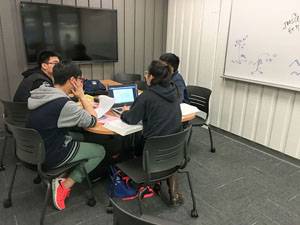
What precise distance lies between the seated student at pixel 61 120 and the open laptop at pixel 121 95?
0.41 m

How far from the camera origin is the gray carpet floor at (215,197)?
195 centimetres

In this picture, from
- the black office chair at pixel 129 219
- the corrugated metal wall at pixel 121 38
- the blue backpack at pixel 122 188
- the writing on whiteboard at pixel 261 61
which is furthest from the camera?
the corrugated metal wall at pixel 121 38

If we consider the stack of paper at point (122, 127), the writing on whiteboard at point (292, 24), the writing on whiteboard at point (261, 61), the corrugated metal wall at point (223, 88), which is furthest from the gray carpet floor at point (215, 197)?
the writing on whiteboard at point (292, 24)

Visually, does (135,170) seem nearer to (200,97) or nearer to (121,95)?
(121,95)

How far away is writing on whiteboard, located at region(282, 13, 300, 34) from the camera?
2.53m

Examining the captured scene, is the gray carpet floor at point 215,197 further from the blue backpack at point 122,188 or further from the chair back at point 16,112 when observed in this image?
the chair back at point 16,112

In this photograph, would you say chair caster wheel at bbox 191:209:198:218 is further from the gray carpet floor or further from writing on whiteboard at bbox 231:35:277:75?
writing on whiteboard at bbox 231:35:277:75

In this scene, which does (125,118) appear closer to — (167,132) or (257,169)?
(167,132)

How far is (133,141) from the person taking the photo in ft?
8.39

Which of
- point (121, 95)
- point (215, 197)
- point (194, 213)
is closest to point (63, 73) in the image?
point (121, 95)

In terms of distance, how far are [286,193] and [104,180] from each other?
1747 millimetres

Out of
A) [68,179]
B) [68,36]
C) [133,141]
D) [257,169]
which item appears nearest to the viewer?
[68,179]

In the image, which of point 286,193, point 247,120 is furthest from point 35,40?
point 286,193

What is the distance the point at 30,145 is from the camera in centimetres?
173
